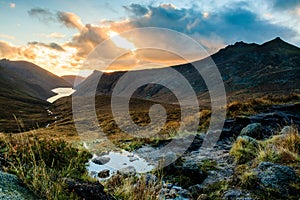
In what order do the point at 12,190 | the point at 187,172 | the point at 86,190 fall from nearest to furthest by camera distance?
the point at 12,190 → the point at 86,190 → the point at 187,172

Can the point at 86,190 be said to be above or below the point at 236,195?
above

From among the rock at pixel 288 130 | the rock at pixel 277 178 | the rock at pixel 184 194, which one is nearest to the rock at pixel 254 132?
the rock at pixel 288 130

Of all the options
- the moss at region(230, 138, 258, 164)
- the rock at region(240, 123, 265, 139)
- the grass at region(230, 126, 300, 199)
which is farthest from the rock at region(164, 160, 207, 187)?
the rock at region(240, 123, 265, 139)

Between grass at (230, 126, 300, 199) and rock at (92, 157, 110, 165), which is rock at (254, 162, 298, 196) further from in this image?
rock at (92, 157, 110, 165)

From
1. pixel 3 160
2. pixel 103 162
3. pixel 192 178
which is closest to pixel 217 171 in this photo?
pixel 192 178

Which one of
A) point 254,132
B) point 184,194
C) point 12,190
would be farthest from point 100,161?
point 254,132

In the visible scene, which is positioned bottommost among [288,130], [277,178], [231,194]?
[231,194]

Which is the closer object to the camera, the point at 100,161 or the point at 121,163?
the point at 100,161

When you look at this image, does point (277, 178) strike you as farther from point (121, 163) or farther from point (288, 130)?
point (121, 163)

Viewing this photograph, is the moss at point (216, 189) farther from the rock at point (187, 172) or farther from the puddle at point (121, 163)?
the puddle at point (121, 163)

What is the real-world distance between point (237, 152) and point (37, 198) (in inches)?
310

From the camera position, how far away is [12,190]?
11.4 feet

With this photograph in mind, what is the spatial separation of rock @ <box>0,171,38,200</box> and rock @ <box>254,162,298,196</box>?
18.3 ft

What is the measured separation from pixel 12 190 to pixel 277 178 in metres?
6.08
